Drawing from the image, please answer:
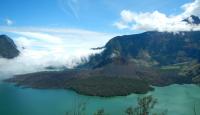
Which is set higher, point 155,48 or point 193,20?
point 193,20

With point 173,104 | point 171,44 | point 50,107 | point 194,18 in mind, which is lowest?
point 173,104

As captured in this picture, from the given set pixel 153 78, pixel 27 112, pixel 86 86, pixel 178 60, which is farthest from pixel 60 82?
pixel 178 60

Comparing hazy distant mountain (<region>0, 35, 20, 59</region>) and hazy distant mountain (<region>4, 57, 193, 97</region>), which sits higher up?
hazy distant mountain (<region>0, 35, 20, 59</region>)

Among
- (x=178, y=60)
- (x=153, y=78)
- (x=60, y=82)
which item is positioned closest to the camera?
(x=60, y=82)

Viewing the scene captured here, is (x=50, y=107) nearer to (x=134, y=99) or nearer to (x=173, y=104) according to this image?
(x=134, y=99)

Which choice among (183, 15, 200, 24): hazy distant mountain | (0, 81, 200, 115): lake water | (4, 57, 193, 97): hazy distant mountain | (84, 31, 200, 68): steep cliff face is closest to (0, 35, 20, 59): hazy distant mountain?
(4, 57, 193, 97): hazy distant mountain

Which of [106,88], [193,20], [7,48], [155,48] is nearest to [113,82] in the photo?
[106,88]

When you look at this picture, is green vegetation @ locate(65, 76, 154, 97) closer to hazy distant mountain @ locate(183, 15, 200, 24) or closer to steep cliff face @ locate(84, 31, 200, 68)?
steep cliff face @ locate(84, 31, 200, 68)

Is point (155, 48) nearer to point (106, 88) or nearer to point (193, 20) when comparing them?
point (193, 20)

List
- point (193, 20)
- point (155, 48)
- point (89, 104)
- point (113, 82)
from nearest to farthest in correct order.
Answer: point (89, 104) → point (113, 82) → point (155, 48) → point (193, 20)
